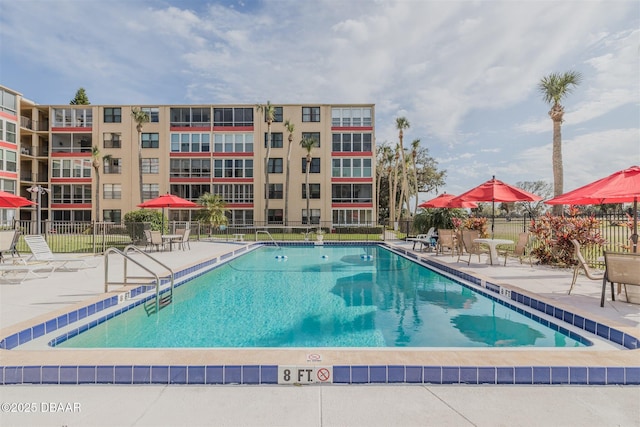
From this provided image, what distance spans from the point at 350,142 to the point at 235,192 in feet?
41.9

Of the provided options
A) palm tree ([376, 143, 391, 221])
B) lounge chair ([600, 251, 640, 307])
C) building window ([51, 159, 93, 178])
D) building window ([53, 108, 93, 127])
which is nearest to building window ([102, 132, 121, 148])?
building window ([53, 108, 93, 127])

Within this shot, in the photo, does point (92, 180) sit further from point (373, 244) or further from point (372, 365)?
point (372, 365)

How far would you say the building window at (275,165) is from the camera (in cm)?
3453

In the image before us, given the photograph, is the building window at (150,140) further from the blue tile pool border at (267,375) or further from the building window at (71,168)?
the blue tile pool border at (267,375)

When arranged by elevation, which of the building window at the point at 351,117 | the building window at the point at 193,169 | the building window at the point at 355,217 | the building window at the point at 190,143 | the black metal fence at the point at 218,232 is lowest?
the black metal fence at the point at 218,232

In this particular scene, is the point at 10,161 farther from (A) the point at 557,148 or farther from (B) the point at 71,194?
(A) the point at 557,148

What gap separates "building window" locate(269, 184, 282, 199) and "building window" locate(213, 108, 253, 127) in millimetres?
6901

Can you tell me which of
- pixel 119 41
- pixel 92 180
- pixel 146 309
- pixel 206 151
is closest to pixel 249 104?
pixel 206 151

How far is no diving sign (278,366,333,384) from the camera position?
10.7ft

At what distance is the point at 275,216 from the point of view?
34.6 m

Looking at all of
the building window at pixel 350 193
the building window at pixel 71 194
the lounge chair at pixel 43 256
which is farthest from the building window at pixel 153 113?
the lounge chair at pixel 43 256

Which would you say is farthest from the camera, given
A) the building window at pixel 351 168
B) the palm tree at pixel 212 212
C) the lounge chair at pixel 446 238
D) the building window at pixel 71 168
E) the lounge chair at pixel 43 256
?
the building window at pixel 71 168

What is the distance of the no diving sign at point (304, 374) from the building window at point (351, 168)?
103 feet
